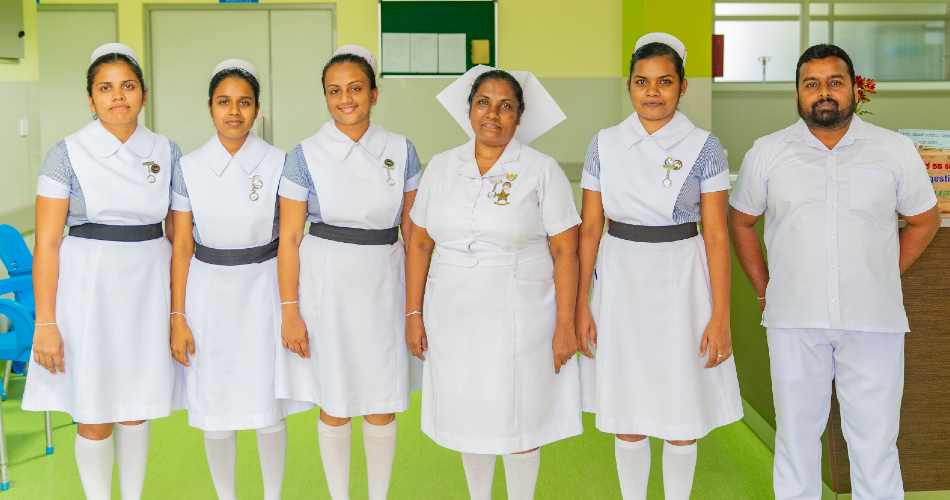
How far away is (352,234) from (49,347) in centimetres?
92

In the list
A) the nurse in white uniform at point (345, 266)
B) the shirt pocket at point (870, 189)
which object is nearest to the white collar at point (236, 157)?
the nurse in white uniform at point (345, 266)

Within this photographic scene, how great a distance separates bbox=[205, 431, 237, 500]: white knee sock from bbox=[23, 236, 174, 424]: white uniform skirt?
0.57 ft

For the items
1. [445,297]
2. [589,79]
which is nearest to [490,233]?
[445,297]

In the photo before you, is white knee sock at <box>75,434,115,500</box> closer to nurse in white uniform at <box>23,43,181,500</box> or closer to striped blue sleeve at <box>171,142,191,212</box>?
nurse in white uniform at <box>23,43,181,500</box>

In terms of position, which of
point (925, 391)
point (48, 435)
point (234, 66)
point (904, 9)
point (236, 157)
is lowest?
point (48, 435)

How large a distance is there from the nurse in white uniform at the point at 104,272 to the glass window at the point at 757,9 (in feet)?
19.1

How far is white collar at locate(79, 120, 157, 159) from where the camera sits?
2.74 meters

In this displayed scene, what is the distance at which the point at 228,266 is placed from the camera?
2.80 m

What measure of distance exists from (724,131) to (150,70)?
14.1 feet

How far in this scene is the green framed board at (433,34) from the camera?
678 cm

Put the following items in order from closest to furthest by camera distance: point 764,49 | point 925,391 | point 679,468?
point 679,468 < point 925,391 < point 764,49

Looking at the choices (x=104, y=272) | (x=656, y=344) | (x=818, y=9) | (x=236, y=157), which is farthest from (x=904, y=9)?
(x=104, y=272)

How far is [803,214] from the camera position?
106 inches

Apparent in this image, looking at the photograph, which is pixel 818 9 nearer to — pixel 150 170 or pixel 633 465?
pixel 633 465
